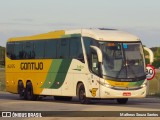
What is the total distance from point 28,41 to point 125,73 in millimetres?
8149

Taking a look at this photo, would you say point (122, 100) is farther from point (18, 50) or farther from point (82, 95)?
point (18, 50)

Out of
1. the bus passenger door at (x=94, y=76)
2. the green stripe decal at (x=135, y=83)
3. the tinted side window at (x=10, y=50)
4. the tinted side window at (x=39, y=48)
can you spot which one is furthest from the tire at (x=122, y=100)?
the tinted side window at (x=10, y=50)

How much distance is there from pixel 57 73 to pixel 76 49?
2426 millimetres

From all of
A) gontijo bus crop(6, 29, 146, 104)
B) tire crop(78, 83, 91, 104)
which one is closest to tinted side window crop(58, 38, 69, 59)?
gontijo bus crop(6, 29, 146, 104)

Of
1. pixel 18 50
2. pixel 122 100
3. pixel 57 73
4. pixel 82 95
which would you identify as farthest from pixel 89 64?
pixel 18 50

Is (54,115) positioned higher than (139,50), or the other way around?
(139,50)

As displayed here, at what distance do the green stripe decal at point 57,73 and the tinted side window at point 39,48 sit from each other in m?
1.27

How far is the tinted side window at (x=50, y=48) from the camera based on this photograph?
111 ft

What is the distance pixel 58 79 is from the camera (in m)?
33.4

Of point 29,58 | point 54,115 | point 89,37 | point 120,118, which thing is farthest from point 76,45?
point 120,118

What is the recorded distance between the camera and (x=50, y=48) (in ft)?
112

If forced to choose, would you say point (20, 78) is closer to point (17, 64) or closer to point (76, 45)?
point (17, 64)

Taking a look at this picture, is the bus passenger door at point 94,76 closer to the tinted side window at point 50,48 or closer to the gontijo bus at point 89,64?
the gontijo bus at point 89,64

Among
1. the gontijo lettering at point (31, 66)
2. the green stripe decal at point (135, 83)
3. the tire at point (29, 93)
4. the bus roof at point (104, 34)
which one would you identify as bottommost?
the tire at point (29, 93)
